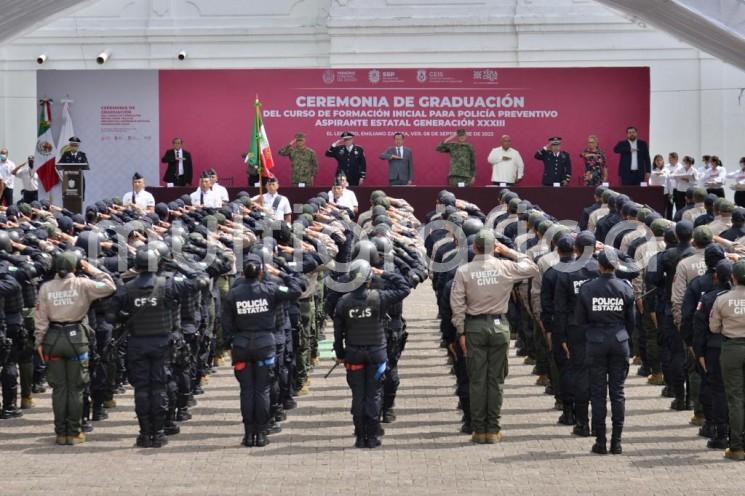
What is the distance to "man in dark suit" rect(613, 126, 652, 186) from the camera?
31141 millimetres

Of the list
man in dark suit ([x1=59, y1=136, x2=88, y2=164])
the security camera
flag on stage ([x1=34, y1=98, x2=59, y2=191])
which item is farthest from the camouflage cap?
the security camera

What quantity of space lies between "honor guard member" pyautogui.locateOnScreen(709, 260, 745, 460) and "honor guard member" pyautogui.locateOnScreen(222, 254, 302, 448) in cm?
394

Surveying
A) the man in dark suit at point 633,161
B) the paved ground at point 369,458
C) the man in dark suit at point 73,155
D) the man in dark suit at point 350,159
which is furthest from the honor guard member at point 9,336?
the man in dark suit at point 633,161

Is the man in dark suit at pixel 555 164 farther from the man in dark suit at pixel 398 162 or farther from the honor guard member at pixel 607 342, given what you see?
the honor guard member at pixel 607 342

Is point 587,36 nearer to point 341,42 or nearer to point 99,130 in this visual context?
point 341,42

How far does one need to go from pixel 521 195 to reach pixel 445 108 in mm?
3218

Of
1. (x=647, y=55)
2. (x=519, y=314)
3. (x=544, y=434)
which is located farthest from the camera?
(x=647, y=55)

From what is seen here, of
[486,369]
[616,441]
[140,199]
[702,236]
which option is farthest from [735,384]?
[140,199]

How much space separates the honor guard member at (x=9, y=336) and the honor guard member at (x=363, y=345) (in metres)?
3.51

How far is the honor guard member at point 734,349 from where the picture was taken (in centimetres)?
1341

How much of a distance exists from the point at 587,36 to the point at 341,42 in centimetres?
570

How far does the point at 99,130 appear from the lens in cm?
3269

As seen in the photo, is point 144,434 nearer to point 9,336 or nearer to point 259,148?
point 9,336

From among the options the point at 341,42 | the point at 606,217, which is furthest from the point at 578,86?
the point at 606,217
